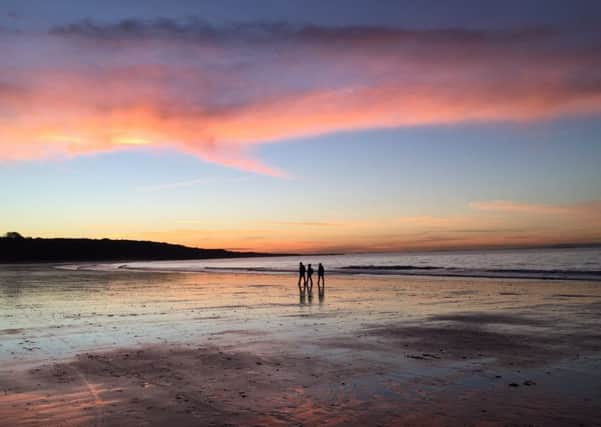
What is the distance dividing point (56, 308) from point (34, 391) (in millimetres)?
17173

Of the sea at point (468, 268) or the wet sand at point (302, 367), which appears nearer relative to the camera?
the wet sand at point (302, 367)

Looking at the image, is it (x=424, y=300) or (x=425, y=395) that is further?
(x=424, y=300)

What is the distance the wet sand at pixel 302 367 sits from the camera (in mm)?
9180

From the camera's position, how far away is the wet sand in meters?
9.18

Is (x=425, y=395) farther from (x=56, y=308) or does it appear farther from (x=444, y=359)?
(x=56, y=308)

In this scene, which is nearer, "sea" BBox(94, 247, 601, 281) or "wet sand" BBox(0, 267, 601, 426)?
"wet sand" BBox(0, 267, 601, 426)

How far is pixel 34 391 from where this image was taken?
1070cm

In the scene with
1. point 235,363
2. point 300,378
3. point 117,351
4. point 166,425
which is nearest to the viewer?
point 166,425

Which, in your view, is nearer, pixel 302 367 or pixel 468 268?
pixel 302 367

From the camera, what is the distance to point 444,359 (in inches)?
537

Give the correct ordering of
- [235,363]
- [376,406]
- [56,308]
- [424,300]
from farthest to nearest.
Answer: [424,300] < [56,308] < [235,363] < [376,406]

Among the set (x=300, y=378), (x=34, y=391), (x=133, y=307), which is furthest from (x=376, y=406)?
(x=133, y=307)

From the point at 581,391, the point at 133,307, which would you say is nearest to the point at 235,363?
the point at 581,391

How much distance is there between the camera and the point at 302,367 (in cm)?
1277
